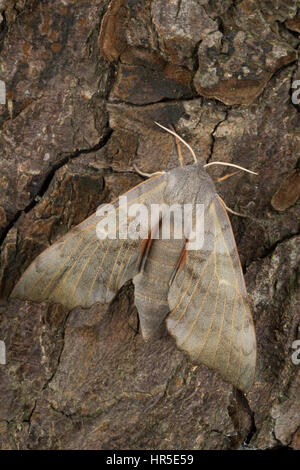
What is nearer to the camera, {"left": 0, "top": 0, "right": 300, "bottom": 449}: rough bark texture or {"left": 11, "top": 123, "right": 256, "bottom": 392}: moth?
{"left": 0, "top": 0, "right": 300, "bottom": 449}: rough bark texture

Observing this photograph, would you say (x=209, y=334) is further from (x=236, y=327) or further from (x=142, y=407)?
(x=142, y=407)

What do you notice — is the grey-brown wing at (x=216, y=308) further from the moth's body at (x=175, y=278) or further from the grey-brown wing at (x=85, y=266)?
the grey-brown wing at (x=85, y=266)

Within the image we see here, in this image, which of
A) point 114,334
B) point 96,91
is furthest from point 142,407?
point 96,91

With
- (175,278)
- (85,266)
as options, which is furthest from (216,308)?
(85,266)

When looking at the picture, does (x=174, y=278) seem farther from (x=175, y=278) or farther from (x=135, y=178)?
(x=135, y=178)

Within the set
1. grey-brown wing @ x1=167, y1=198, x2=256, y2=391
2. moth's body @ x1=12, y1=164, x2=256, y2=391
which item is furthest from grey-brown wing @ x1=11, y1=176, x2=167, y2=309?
grey-brown wing @ x1=167, y1=198, x2=256, y2=391

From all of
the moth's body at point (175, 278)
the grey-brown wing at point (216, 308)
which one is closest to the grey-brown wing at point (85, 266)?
the moth's body at point (175, 278)

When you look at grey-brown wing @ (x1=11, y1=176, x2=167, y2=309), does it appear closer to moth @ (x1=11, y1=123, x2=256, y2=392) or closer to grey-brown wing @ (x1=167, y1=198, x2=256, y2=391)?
moth @ (x1=11, y1=123, x2=256, y2=392)
